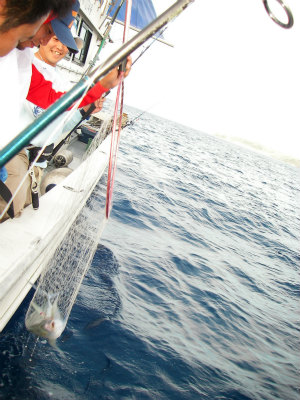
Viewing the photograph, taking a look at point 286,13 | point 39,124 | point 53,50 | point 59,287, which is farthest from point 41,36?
point 59,287

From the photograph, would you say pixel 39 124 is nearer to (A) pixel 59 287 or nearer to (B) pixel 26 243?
(B) pixel 26 243

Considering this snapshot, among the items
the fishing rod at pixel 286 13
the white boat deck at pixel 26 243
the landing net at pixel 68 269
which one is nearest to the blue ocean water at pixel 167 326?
the landing net at pixel 68 269

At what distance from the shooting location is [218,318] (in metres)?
4.96

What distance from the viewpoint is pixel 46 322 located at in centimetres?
302

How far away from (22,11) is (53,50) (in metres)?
2.41

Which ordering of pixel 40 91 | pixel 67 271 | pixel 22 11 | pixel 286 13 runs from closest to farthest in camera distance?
pixel 22 11 < pixel 286 13 < pixel 40 91 < pixel 67 271

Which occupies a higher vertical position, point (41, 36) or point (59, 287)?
point (41, 36)

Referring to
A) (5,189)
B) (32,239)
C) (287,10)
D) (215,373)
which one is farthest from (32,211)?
(215,373)

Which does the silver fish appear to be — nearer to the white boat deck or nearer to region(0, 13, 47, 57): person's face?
the white boat deck

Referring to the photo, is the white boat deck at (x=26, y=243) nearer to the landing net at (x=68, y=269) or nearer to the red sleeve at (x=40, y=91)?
the landing net at (x=68, y=269)

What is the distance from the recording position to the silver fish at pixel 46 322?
9.79 ft

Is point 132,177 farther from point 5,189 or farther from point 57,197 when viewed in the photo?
point 5,189

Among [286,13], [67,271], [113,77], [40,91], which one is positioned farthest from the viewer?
[67,271]

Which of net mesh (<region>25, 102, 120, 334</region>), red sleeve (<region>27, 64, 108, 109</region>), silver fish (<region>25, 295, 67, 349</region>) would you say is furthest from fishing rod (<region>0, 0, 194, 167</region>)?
silver fish (<region>25, 295, 67, 349</region>)
